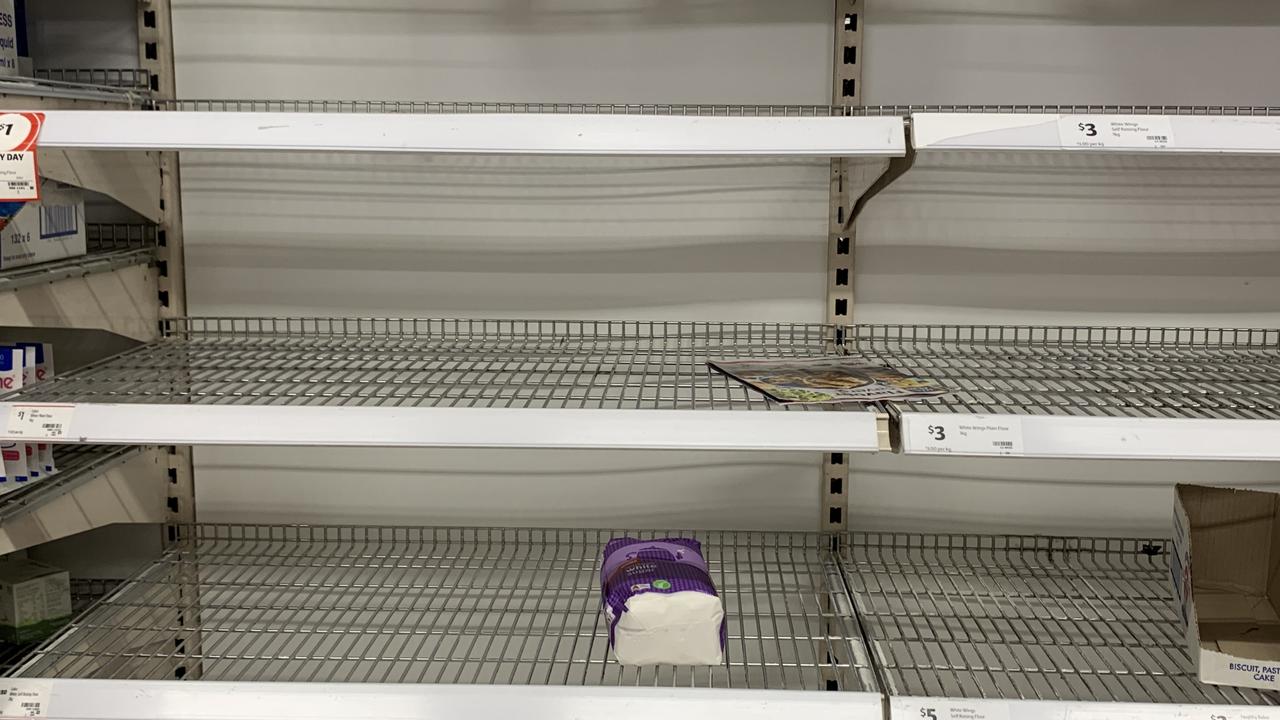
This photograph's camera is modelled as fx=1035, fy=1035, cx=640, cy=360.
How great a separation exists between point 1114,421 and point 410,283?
3.58 feet

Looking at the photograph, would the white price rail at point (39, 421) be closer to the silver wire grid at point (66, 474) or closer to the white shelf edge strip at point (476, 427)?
the white shelf edge strip at point (476, 427)

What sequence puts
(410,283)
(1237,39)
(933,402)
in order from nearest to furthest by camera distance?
(933,402), (1237,39), (410,283)

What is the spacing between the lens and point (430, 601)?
1.55 metres

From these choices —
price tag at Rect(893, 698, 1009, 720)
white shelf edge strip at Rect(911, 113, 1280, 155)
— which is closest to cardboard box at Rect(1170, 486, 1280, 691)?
price tag at Rect(893, 698, 1009, 720)

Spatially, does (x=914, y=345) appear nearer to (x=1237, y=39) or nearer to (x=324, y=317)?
(x=1237, y=39)

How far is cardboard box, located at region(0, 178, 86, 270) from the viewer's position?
1365 mm

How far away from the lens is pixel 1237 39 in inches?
63.7

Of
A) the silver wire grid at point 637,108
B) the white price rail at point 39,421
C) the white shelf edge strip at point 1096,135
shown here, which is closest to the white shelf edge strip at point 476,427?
the white price rail at point 39,421

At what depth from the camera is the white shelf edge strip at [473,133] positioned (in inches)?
45.4

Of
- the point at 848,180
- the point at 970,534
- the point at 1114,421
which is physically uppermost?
the point at 848,180

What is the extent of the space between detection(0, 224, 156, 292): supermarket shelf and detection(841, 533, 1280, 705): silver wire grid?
1.18 metres

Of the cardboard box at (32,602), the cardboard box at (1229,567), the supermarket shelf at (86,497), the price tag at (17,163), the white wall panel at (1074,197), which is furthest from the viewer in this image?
the white wall panel at (1074,197)

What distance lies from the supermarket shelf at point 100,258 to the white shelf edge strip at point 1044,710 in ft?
3.93

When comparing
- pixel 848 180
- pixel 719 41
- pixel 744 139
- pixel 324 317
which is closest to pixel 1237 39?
pixel 848 180
